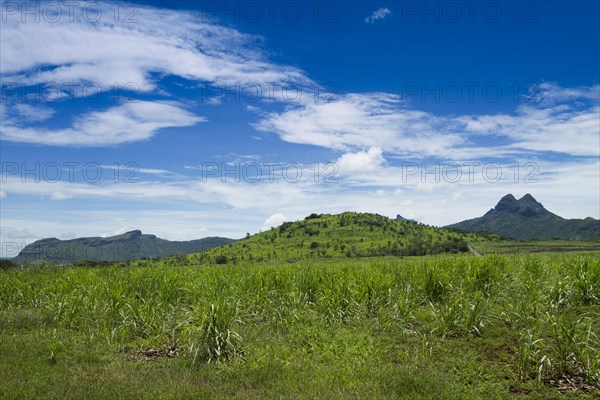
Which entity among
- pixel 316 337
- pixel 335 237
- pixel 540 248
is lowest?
pixel 540 248

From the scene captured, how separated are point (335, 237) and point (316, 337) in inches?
5404

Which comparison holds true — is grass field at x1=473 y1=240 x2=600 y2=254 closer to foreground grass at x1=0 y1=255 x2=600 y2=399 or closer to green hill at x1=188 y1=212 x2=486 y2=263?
green hill at x1=188 y1=212 x2=486 y2=263

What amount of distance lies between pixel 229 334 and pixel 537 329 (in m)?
7.20

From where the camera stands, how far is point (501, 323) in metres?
10.7

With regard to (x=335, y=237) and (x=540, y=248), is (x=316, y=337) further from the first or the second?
(x=335, y=237)

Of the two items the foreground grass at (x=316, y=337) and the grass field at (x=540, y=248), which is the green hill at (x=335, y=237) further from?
the foreground grass at (x=316, y=337)

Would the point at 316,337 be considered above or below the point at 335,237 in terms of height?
below

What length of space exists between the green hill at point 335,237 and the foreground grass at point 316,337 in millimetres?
92519

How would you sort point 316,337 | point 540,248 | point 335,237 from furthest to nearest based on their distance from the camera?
1. point 335,237
2. point 540,248
3. point 316,337

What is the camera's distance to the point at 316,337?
33.4 ft

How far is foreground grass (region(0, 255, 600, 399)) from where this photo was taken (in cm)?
752

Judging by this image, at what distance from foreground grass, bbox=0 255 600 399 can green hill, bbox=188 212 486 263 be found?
304 ft

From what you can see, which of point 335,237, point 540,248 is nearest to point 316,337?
point 540,248

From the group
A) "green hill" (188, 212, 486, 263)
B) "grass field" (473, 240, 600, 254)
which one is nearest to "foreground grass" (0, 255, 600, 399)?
"grass field" (473, 240, 600, 254)
